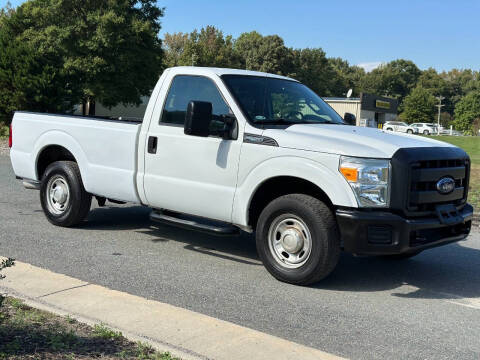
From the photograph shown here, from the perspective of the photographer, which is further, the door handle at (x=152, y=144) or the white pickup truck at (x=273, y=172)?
the door handle at (x=152, y=144)

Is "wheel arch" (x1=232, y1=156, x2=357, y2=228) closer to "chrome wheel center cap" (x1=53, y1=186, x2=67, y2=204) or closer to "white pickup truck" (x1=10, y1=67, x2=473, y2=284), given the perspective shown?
"white pickup truck" (x1=10, y1=67, x2=473, y2=284)

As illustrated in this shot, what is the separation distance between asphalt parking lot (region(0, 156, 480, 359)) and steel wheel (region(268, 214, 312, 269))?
0.28 meters

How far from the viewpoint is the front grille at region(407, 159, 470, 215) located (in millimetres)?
5207

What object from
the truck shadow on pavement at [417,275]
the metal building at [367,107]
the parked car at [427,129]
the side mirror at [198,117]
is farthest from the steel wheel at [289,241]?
the parked car at [427,129]

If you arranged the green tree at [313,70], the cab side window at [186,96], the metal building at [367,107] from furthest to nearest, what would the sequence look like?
the green tree at [313,70] → the metal building at [367,107] → the cab side window at [186,96]

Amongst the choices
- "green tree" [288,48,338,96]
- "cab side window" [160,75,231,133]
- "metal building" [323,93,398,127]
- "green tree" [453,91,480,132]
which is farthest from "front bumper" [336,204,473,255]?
"green tree" [453,91,480,132]

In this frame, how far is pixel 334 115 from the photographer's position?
698cm

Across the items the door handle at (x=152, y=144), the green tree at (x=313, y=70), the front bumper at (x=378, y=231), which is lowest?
the front bumper at (x=378, y=231)

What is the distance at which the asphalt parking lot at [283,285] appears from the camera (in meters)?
4.38

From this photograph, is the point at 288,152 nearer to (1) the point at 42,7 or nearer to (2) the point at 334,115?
(2) the point at 334,115

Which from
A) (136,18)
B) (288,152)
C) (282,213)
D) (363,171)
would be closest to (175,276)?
(282,213)

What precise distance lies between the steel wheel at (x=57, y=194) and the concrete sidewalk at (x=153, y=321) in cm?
249

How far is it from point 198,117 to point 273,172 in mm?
977

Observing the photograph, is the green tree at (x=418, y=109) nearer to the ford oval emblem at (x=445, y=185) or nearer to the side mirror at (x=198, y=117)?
the ford oval emblem at (x=445, y=185)
